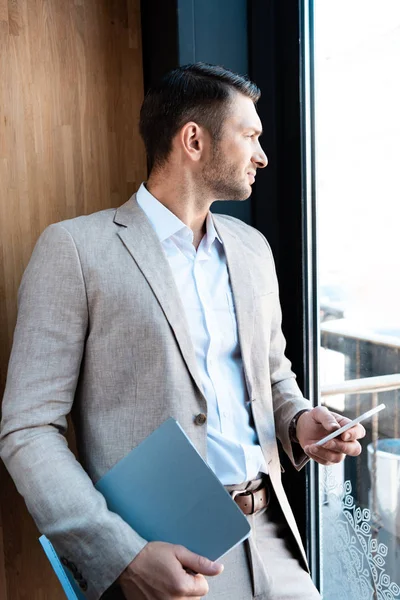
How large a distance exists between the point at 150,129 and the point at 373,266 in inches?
26.7

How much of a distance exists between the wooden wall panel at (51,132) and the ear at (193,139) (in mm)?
356

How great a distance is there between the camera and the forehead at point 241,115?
1.53m

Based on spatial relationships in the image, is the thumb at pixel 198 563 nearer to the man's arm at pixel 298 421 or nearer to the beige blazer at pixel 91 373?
the beige blazer at pixel 91 373

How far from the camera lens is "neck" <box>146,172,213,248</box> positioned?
152 cm

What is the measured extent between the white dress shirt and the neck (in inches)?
1.3

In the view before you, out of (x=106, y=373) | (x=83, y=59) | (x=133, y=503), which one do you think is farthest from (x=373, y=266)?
(x=83, y=59)

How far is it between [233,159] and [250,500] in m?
0.81

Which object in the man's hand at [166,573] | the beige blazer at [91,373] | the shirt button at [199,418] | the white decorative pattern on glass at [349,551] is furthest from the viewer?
the white decorative pattern on glass at [349,551]

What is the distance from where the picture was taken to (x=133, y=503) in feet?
3.75

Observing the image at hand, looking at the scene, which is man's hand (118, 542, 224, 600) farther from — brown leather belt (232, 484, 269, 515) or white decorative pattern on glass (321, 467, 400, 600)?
white decorative pattern on glass (321, 467, 400, 600)

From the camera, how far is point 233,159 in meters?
1.51

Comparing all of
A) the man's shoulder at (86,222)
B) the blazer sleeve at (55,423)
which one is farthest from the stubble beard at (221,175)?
the blazer sleeve at (55,423)

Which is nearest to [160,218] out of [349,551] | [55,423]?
[55,423]

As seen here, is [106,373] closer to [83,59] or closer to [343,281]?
[343,281]
